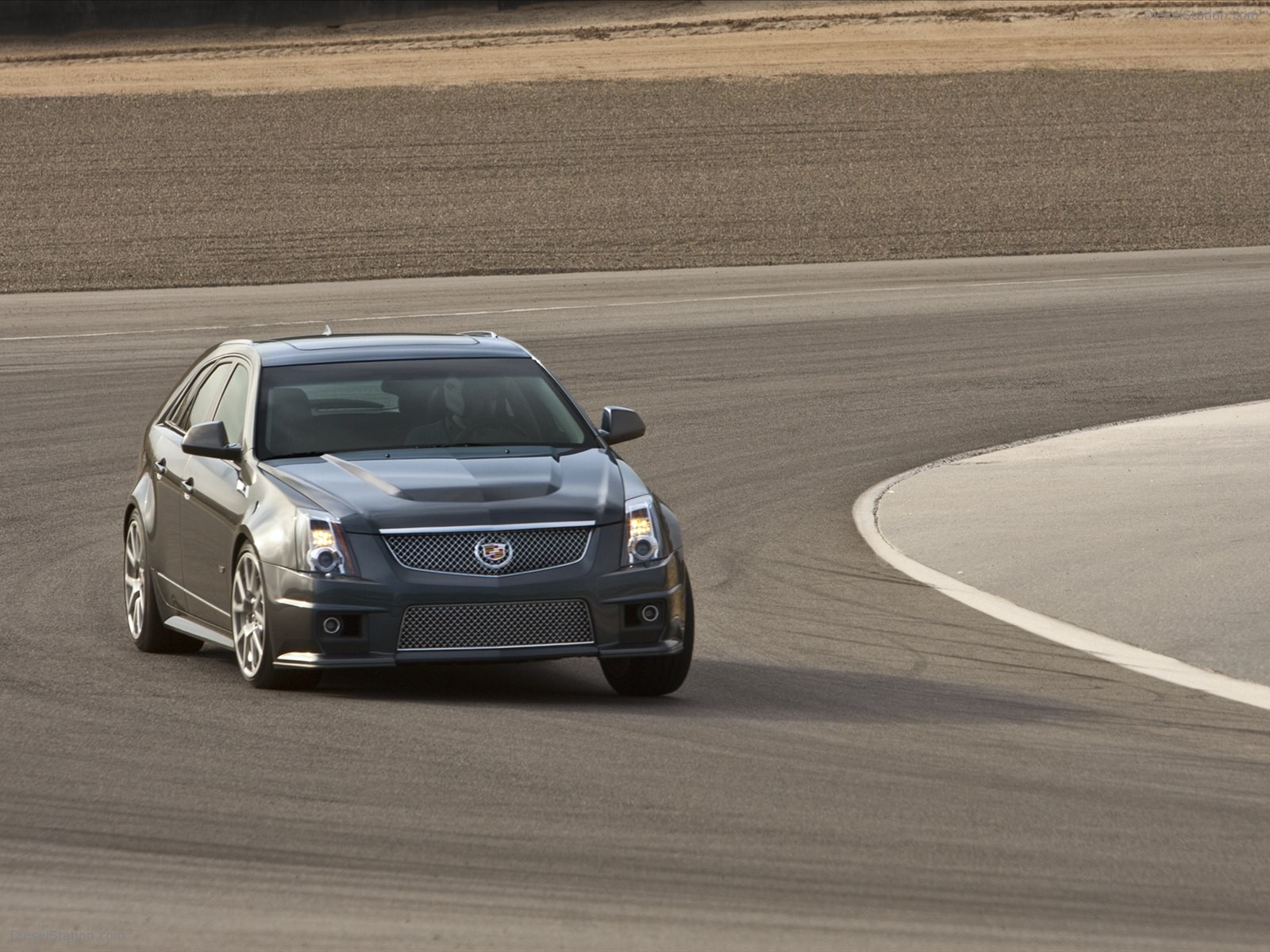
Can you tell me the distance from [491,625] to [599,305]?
22.4 metres

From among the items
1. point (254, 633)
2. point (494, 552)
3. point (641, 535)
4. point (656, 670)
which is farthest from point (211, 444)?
point (656, 670)

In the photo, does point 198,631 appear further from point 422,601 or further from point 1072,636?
point 1072,636

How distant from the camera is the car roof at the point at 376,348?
10.9 metres

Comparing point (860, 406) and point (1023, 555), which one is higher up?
point (1023, 555)

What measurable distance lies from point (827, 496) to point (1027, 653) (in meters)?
5.81

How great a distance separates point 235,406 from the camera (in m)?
10.9

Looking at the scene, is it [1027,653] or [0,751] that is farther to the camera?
[1027,653]

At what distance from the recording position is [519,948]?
5.86 meters

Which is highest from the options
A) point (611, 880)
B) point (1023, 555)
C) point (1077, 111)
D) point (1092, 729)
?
point (611, 880)

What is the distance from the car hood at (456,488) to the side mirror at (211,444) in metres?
0.27

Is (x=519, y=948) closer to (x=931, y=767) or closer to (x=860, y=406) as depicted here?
(x=931, y=767)

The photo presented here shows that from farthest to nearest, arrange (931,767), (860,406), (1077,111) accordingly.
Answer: (1077,111) → (860,406) → (931,767)

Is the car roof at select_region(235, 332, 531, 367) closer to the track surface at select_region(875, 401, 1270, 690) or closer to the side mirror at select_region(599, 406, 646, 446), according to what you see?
A: the side mirror at select_region(599, 406, 646, 446)

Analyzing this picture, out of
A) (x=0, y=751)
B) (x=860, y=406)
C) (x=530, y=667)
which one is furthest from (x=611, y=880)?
(x=860, y=406)
